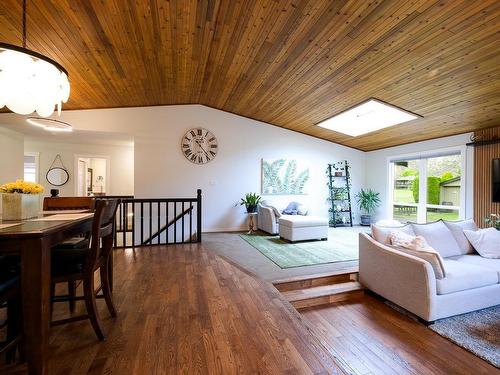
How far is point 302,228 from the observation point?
4695mm

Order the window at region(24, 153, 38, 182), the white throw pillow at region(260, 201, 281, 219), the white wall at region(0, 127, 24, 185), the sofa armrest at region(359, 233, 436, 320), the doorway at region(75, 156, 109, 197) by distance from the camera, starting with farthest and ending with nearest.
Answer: the doorway at region(75, 156, 109, 197) < the window at region(24, 153, 38, 182) < the white throw pillow at region(260, 201, 281, 219) < the white wall at region(0, 127, 24, 185) < the sofa armrest at region(359, 233, 436, 320)

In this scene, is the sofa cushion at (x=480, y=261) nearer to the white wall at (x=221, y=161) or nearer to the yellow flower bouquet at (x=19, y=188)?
the white wall at (x=221, y=161)

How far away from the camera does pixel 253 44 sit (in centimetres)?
308

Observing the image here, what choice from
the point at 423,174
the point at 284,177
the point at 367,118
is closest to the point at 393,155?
the point at 423,174

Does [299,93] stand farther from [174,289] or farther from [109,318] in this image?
[109,318]

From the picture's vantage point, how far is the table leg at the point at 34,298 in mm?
1171

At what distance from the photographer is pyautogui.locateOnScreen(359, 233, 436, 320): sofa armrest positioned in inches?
90.2

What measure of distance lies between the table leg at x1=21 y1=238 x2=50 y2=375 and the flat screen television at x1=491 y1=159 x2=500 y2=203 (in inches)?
239

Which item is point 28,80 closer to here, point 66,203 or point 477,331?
point 66,203

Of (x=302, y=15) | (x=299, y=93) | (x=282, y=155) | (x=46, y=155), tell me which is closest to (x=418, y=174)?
(x=282, y=155)

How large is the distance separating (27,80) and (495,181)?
6316mm

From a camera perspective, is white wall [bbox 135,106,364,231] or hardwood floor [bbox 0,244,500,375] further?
white wall [bbox 135,106,364,231]

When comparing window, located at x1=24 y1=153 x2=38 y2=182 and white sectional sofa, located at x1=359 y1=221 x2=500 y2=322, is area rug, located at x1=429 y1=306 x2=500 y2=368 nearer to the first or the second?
white sectional sofa, located at x1=359 y1=221 x2=500 y2=322

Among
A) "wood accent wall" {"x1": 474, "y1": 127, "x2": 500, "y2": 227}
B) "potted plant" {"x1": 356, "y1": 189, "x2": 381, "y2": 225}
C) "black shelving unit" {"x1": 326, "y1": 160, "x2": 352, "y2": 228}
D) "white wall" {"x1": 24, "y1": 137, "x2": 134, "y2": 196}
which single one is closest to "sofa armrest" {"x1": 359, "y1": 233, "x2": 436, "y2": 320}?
"wood accent wall" {"x1": 474, "y1": 127, "x2": 500, "y2": 227}
